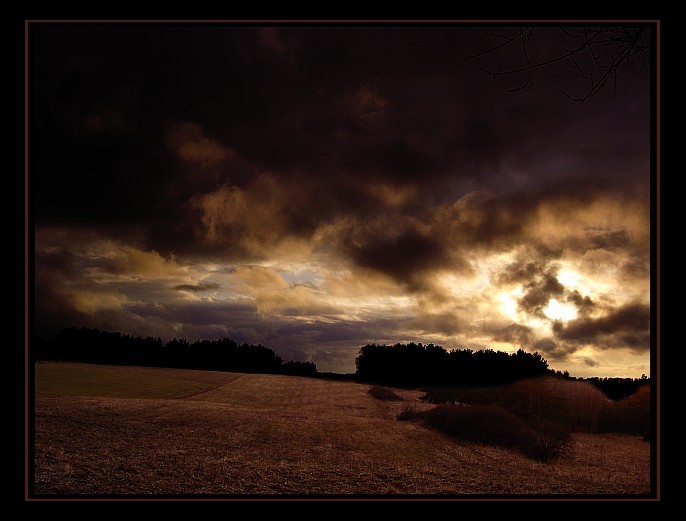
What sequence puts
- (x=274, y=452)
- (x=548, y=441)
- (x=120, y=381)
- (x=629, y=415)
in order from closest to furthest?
(x=274, y=452), (x=548, y=441), (x=629, y=415), (x=120, y=381)

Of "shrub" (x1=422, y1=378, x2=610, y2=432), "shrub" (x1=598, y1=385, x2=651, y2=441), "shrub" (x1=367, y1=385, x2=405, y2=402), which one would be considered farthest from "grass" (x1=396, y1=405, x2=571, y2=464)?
"shrub" (x1=598, y1=385, x2=651, y2=441)

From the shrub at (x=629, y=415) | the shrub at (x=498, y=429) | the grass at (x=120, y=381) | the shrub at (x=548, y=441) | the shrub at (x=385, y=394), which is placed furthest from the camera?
the shrub at (x=385, y=394)

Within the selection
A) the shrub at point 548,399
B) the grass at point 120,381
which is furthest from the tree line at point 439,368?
the grass at point 120,381

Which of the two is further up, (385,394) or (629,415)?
(385,394)

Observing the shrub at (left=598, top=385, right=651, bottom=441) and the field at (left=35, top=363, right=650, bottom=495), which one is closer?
the field at (left=35, top=363, right=650, bottom=495)

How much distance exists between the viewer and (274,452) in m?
7.88

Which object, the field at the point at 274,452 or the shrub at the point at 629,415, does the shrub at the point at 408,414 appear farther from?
the shrub at the point at 629,415

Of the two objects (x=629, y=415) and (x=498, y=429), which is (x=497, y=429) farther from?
(x=629, y=415)

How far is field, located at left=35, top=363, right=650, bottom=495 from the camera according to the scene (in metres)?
6.74

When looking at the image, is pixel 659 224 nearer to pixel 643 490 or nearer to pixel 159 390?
pixel 643 490

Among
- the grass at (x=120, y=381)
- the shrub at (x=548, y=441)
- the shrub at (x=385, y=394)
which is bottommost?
the shrub at (x=548, y=441)

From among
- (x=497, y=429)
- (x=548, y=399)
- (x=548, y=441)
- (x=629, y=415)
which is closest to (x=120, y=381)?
(x=497, y=429)

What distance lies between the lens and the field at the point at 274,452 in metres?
6.74

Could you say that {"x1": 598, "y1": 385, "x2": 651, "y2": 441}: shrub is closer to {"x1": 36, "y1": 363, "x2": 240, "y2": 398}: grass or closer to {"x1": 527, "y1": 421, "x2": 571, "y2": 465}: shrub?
{"x1": 527, "y1": 421, "x2": 571, "y2": 465}: shrub
